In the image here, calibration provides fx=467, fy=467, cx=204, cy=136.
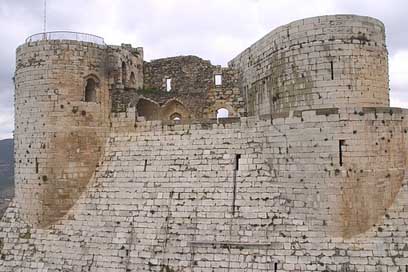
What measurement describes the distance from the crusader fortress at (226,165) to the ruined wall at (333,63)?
0.04 metres

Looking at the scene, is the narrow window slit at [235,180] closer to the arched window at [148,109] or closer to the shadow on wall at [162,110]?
the shadow on wall at [162,110]

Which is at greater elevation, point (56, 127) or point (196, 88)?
point (196, 88)

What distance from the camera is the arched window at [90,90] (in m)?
16.9

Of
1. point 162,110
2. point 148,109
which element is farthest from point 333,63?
point 148,109

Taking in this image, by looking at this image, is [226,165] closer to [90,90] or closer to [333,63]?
[333,63]

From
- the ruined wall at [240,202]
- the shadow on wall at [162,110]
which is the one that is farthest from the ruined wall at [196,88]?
the ruined wall at [240,202]

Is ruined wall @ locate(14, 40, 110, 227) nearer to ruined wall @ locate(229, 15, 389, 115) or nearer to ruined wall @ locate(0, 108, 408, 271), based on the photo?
ruined wall @ locate(0, 108, 408, 271)

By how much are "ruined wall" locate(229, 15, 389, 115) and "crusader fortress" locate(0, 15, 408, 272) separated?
4 centimetres

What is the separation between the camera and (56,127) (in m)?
16.1

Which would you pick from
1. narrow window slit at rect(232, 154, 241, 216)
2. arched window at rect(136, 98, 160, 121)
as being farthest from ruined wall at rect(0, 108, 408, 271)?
arched window at rect(136, 98, 160, 121)

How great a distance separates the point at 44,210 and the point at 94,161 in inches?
92.7

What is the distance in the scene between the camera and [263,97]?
1586 cm

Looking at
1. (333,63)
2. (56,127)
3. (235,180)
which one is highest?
(333,63)

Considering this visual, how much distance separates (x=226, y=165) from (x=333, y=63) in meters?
4.47
